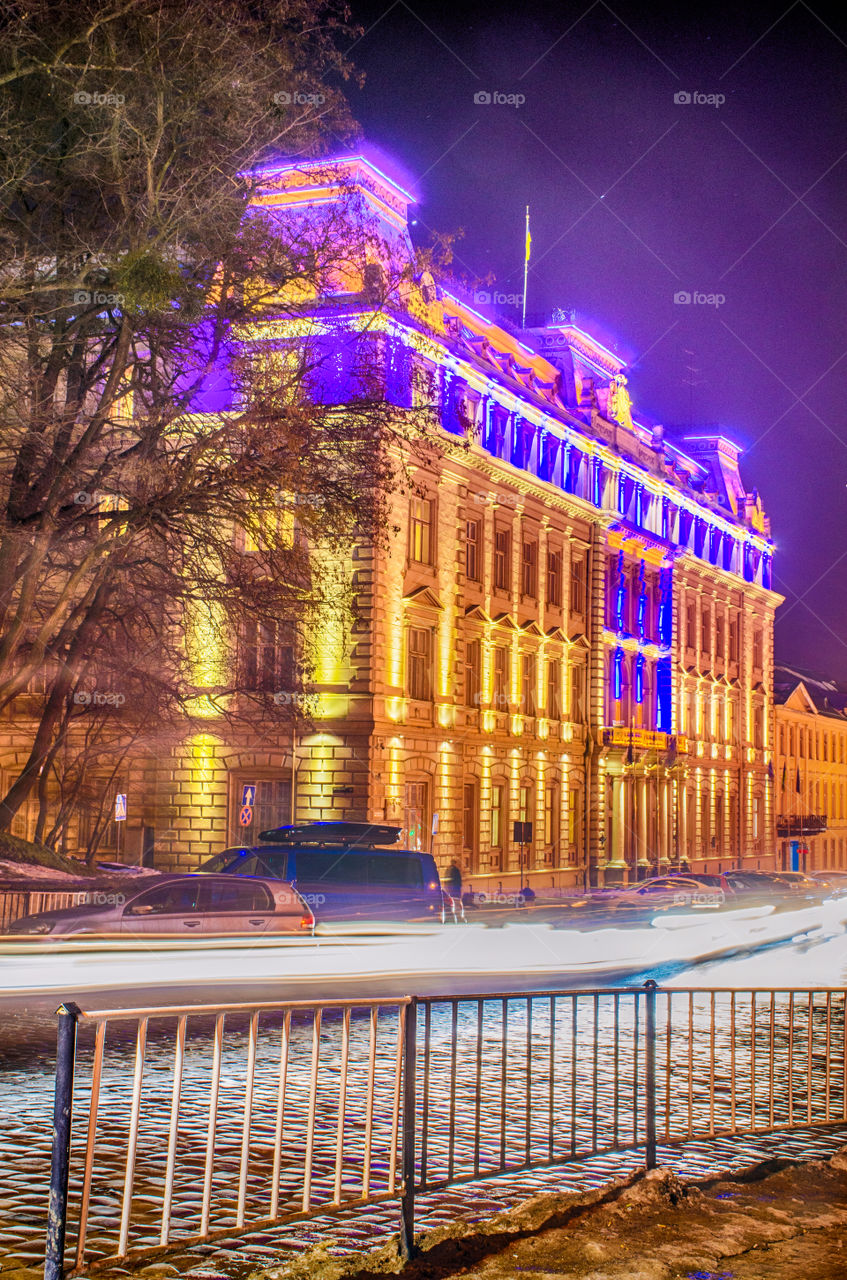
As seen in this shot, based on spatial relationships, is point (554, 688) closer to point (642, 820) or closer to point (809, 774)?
point (642, 820)

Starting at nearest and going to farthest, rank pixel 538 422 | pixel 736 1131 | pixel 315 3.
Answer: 1. pixel 736 1131
2. pixel 315 3
3. pixel 538 422

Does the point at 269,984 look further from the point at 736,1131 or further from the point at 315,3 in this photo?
the point at 315,3

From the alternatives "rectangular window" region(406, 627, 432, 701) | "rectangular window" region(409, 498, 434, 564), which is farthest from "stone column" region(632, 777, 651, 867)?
"rectangular window" region(409, 498, 434, 564)

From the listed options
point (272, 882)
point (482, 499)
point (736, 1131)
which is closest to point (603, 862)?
point (482, 499)

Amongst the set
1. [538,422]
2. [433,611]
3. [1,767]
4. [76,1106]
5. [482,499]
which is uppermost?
[538,422]

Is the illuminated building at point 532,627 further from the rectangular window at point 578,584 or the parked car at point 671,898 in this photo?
the parked car at point 671,898

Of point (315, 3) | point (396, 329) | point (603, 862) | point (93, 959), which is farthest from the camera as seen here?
point (603, 862)

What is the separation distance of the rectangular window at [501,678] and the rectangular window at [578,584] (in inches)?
254

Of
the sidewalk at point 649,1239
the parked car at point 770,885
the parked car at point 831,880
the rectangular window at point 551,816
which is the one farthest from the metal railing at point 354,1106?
the parked car at point 831,880

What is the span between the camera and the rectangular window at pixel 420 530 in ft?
132

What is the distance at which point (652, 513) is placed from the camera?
60156 mm

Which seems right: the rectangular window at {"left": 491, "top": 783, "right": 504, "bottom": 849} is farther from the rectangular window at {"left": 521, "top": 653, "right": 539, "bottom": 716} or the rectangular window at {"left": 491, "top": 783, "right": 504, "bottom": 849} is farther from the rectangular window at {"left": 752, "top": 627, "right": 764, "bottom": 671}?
the rectangular window at {"left": 752, "top": 627, "right": 764, "bottom": 671}

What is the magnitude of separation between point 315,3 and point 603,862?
3850 centimetres

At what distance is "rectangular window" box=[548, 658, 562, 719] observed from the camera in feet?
163
